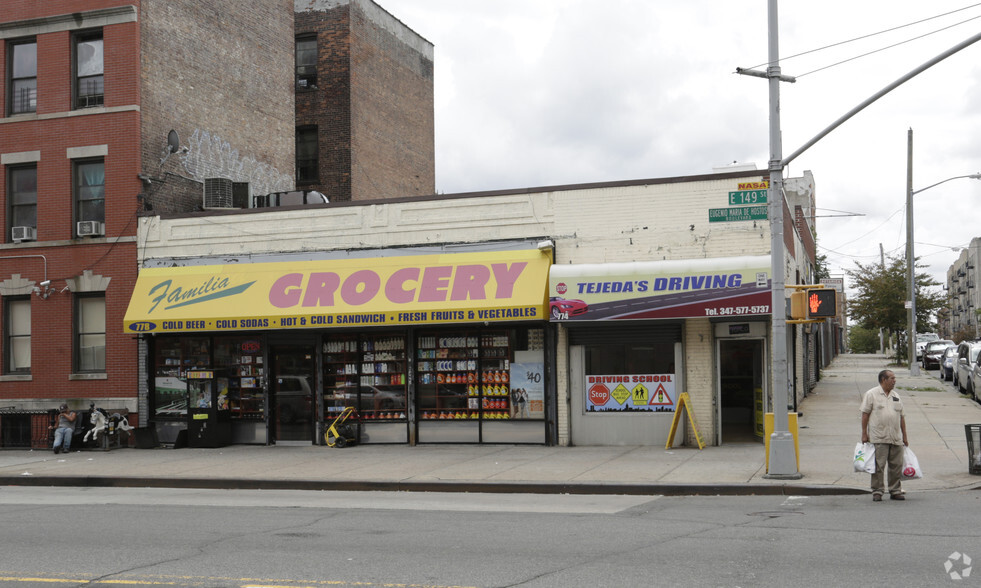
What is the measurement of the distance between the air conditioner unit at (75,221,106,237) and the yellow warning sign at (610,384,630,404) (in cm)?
1262

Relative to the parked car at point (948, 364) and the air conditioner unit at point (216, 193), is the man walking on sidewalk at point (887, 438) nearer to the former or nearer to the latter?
the air conditioner unit at point (216, 193)

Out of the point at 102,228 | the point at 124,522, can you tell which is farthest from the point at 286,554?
the point at 102,228

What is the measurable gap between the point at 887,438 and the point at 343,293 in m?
11.3

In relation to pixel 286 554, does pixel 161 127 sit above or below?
above

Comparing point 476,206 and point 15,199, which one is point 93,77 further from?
point 476,206

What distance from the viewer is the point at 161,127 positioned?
22203 millimetres

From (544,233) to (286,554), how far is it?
10951mm

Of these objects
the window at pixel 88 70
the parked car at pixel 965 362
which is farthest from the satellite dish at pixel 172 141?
the parked car at pixel 965 362

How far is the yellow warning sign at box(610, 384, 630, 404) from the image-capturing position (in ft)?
60.1

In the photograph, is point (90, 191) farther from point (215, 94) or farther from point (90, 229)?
point (215, 94)

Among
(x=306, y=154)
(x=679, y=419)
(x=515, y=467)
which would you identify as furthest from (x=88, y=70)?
(x=679, y=419)

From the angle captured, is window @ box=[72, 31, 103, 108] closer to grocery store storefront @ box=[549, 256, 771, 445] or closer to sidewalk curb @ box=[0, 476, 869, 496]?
sidewalk curb @ box=[0, 476, 869, 496]

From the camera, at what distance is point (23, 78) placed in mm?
22578

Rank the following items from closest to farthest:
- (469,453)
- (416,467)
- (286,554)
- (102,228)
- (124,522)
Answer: (286,554) < (124,522) < (416,467) < (469,453) < (102,228)
